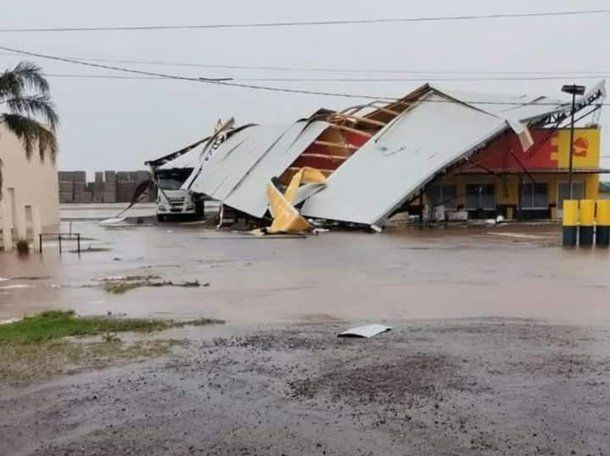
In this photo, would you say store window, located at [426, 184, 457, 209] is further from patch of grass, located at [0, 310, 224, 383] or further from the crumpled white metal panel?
patch of grass, located at [0, 310, 224, 383]

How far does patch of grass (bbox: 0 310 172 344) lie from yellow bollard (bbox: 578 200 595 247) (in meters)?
16.7

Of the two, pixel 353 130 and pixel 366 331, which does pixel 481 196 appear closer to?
pixel 353 130

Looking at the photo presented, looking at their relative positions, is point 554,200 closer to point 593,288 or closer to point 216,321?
point 593,288

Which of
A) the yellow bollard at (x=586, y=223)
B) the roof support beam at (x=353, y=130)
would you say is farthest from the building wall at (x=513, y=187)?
the yellow bollard at (x=586, y=223)

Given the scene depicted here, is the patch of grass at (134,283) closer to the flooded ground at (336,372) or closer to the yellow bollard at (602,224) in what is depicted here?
the flooded ground at (336,372)

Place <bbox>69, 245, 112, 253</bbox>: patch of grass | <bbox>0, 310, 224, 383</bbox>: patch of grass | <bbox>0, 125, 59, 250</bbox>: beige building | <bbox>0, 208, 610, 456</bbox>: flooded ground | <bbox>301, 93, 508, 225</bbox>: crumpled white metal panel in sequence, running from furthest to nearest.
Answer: <bbox>0, 125, 59, 250</bbox>: beige building < <bbox>301, 93, 508, 225</bbox>: crumpled white metal panel < <bbox>69, 245, 112, 253</bbox>: patch of grass < <bbox>0, 310, 224, 383</bbox>: patch of grass < <bbox>0, 208, 610, 456</bbox>: flooded ground

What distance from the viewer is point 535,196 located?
39875 mm

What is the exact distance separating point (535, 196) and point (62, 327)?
3469 centimetres

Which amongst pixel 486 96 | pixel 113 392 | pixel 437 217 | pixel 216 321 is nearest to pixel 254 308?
pixel 216 321

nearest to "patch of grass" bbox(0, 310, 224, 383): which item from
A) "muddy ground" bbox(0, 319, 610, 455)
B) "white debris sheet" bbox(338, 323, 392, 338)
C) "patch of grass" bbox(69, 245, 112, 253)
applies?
"muddy ground" bbox(0, 319, 610, 455)

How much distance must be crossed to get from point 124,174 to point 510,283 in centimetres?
6692

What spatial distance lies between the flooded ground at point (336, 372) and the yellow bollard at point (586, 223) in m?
7.08

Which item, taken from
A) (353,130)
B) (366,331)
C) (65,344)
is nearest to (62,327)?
(65,344)

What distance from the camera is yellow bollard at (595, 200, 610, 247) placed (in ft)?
73.1
